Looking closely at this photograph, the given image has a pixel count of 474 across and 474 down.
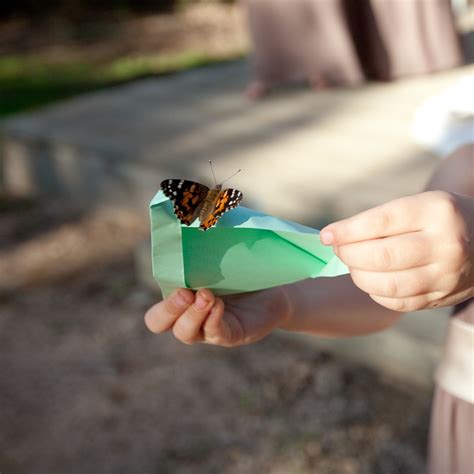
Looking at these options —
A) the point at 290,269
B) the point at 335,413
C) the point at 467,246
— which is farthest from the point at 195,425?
the point at 467,246

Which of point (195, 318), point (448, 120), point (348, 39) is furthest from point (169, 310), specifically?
point (348, 39)

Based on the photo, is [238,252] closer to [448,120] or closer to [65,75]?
[448,120]

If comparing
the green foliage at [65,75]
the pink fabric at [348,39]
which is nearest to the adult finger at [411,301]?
the pink fabric at [348,39]

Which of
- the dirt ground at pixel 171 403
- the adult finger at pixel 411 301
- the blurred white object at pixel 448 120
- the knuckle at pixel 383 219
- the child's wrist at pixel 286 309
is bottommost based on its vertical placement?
the dirt ground at pixel 171 403

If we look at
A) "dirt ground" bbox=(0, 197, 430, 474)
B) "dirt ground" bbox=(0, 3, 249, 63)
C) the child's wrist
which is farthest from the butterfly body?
"dirt ground" bbox=(0, 3, 249, 63)

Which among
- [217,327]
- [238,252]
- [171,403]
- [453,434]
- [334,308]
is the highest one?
[238,252]

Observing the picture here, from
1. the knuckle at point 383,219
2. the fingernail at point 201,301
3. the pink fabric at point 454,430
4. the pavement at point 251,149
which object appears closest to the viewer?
the knuckle at point 383,219

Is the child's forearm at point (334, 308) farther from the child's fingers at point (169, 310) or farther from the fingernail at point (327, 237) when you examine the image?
the fingernail at point (327, 237)
